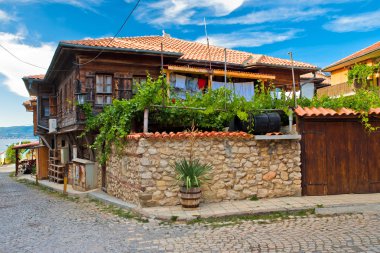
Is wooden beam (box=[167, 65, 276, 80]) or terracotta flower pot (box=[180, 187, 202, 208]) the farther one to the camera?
wooden beam (box=[167, 65, 276, 80])

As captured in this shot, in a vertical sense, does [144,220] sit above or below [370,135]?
below

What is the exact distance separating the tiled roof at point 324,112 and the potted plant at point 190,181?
3.41 metres

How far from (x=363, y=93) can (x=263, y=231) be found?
659cm

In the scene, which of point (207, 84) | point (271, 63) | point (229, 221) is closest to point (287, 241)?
point (229, 221)

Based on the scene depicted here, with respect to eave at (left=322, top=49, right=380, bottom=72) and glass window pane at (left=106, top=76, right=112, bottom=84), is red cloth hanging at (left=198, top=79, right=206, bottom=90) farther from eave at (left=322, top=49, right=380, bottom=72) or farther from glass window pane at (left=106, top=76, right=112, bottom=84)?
eave at (left=322, top=49, right=380, bottom=72)

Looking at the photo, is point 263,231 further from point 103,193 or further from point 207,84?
point 207,84

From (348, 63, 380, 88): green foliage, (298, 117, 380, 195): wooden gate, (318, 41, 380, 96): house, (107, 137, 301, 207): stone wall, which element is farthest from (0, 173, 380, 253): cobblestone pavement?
(318, 41, 380, 96): house

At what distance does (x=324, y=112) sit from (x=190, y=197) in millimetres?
4606

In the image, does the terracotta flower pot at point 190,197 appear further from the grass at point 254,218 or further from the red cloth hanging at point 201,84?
the red cloth hanging at point 201,84

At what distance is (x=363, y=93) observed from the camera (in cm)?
1076

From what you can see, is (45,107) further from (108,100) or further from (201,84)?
(201,84)

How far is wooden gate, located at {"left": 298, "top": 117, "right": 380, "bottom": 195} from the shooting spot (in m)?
9.81

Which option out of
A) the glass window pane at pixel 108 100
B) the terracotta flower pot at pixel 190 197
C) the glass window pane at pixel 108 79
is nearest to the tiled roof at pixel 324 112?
the terracotta flower pot at pixel 190 197

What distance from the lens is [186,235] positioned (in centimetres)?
664
